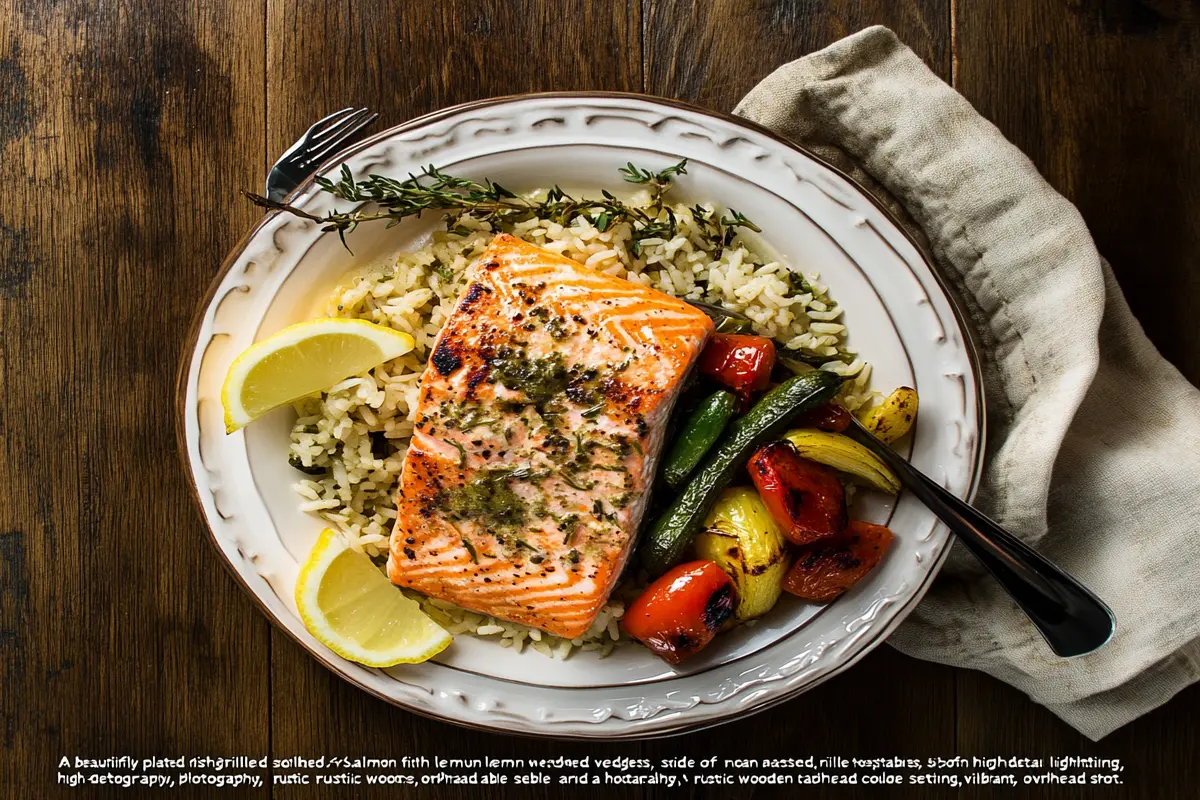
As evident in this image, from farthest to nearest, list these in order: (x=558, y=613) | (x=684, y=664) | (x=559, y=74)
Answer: (x=559, y=74)
(x=684, y=664)
(x=558, y=613)

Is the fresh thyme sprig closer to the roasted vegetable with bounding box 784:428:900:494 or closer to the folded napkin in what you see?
the folded napkin

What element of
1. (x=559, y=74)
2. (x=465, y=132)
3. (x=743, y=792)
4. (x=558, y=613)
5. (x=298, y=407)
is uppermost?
(x=559, y=74)

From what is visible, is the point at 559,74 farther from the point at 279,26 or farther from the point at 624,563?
the point at 624,563

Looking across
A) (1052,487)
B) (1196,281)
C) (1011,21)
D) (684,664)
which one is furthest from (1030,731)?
(1011,21)

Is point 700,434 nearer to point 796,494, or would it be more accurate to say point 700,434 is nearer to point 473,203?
point 796,494

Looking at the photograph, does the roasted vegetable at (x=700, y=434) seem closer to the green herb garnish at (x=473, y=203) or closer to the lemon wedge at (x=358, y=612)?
the green herb garnish at (x=473, y=203)

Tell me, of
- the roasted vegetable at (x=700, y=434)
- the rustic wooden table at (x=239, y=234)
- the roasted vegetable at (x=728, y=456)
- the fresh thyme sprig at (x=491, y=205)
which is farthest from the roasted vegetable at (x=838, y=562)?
the fresh thyme sprig at (x=491, y=205)

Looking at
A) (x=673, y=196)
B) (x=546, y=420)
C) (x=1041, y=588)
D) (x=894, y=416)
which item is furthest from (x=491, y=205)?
(x=1041, y=588)
